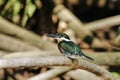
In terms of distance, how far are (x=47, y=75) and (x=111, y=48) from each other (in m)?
1.00

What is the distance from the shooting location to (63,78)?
11.4ft

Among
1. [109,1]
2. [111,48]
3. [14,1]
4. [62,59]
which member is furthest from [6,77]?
[62,59]

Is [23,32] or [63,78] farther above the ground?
[23,32]

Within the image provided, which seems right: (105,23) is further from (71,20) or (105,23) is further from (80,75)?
(80,75)

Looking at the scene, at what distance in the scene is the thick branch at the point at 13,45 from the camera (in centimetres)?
339

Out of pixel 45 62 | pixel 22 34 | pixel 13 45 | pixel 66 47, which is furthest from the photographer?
pixel 22 34

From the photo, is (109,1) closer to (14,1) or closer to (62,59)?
(14,1)

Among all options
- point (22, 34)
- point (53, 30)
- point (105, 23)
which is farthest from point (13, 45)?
point (105, 23)

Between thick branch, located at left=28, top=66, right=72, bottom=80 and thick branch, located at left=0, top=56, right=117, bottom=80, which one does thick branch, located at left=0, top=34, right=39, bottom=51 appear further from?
thick branch, located at left=0, top=56, right=117, bottom=80

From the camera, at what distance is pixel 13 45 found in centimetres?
339

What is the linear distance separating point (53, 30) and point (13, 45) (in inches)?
30.1

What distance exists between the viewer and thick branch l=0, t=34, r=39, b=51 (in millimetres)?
3389

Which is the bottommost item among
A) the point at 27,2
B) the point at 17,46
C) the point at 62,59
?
the point at 62,59

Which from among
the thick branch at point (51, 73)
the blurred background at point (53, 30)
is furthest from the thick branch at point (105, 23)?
the thick branch at point (51, 73)
